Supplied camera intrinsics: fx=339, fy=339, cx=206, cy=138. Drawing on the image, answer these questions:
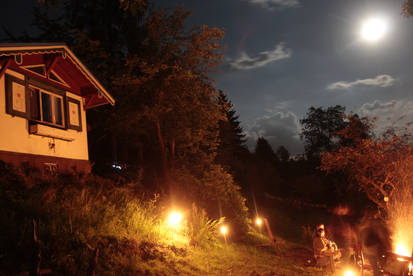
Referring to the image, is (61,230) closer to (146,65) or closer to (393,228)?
(393,228)

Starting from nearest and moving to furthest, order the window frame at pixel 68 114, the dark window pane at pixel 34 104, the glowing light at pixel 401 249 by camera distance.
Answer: the glowing light at pixel 401 249, the dark window pane at pixel 34 104, the window frame at pixel 68 114

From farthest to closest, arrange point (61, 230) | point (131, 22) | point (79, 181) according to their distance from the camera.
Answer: point (131, 22) < point (79, 181) < point (61, 230)

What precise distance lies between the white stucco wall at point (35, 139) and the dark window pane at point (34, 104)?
44 centimetres

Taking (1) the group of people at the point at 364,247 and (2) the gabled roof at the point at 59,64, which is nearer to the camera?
(1) the group of people at the point at 364,247

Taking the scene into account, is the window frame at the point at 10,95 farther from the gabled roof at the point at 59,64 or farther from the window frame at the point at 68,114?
the window frame at the point at 68,114

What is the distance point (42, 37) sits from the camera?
21.4m

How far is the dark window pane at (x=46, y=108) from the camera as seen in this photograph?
43.6 feet

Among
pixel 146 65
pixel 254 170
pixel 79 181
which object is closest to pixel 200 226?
pixel 79 181

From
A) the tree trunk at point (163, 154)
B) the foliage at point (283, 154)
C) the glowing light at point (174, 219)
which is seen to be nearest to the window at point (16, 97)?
the glowing light at point (174, 219)

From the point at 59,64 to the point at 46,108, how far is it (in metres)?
2.12

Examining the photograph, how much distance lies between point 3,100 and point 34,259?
28.7 ft

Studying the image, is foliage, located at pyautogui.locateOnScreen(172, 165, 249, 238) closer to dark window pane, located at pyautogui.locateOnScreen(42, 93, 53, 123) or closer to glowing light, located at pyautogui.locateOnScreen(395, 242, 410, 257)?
dark window pane, located at pyautogui.locateOnScreen(42, 93, 53, 123)

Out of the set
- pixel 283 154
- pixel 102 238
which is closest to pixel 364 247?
pixel 102 238

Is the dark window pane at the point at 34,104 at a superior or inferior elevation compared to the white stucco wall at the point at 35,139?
superior
